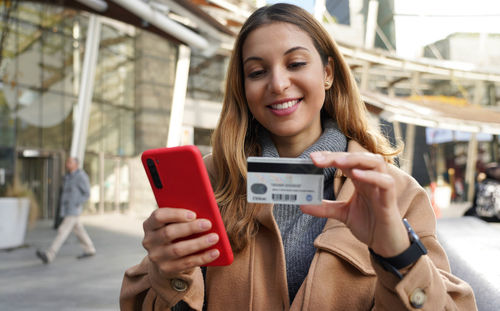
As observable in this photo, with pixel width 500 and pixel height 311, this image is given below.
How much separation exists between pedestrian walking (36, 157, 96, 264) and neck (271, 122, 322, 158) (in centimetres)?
679

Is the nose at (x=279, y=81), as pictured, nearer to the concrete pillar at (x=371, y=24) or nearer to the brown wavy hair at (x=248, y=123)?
the brown wavy hair at (x=248, y=123)

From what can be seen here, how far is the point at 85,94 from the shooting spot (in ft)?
37.3

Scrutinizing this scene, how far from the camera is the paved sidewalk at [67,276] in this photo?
5.07 m

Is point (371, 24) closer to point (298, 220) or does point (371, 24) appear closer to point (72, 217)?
point (72, 217)

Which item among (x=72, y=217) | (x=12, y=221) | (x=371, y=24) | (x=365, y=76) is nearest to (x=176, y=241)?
(x=72, y=217)

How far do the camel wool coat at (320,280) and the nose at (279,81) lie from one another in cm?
44

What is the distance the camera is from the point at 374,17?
51.3ft

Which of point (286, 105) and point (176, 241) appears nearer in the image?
point (176, 241)

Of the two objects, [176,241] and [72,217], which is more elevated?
[176,241]

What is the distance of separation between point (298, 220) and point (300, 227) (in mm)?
33

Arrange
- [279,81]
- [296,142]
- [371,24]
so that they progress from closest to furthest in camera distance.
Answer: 1. [279,81]
2. [296,142]
3. [371,24]

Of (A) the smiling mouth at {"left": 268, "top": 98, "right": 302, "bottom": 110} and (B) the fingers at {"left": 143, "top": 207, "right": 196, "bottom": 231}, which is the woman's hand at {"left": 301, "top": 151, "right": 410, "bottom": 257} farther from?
(A) the smiling mouth at {"left": 268, "top": 98, "right": 302, "bottom": 110}

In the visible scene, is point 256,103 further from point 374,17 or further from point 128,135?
point 128,135

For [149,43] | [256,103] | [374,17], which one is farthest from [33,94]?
[256,103]
